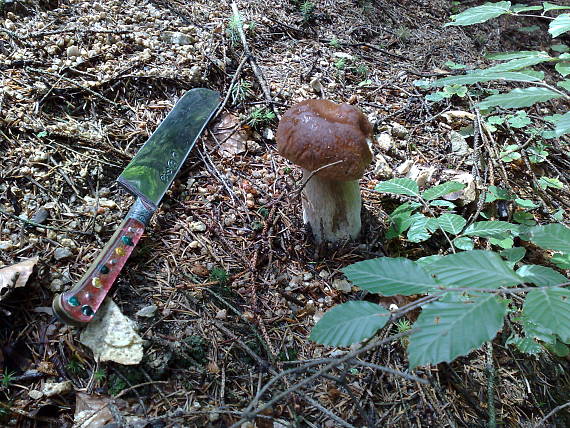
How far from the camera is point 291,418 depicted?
1.21 m

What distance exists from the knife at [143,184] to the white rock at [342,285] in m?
0.88

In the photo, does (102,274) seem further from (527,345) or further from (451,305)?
(527,345)

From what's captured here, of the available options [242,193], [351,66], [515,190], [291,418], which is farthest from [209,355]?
[351,66]

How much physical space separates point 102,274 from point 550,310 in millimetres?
1349

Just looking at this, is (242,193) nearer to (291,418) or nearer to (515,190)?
(291,418)

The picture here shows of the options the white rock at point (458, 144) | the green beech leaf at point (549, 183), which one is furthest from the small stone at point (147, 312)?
the green beech leaf at point (549, 183)

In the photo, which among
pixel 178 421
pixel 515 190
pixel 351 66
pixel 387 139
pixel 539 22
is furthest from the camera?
pixel 539 22

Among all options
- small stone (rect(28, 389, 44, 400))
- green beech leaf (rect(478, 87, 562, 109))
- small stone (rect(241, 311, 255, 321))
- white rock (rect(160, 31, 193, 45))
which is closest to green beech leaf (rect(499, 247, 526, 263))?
green beech leaf (rect(478, 87, 562, 109))

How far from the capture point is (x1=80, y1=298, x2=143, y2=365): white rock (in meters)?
1.24

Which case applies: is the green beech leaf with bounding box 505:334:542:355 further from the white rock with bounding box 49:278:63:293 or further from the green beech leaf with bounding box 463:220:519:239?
the white rock with bounding box 49:278:63:293

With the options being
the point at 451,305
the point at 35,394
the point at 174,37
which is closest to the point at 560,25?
the point at 451,305

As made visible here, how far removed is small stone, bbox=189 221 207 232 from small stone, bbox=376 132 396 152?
1.17m

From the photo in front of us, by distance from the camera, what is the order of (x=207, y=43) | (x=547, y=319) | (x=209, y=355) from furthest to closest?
(x=207, y=43) → (x=209, y=355) → (x=547, y=319)

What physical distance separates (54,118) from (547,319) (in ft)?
7.06
